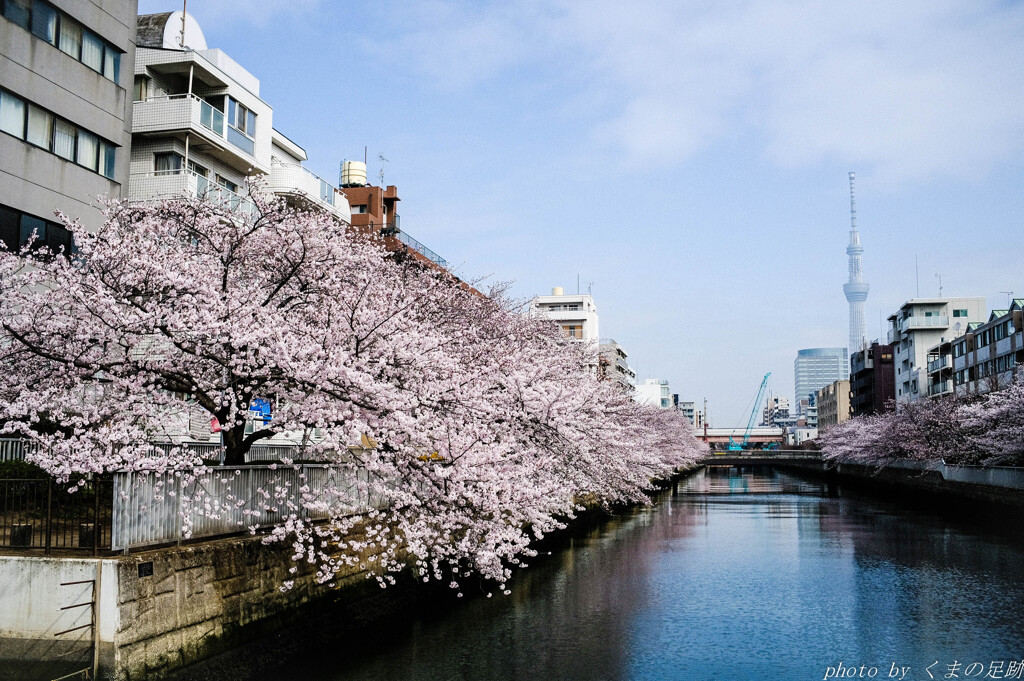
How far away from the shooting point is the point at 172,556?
12.9 metres

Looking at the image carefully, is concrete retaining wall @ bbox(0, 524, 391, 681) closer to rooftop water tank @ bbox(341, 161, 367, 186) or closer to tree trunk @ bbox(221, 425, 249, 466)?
tree trunk @ bbox(221, 425, 249, 466)

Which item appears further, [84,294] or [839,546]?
[839,546]

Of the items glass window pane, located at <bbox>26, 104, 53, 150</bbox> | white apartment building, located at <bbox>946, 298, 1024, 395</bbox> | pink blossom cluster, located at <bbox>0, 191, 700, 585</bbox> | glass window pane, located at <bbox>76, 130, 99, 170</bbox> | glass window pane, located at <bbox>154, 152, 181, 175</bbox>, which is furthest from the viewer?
white apartment building, located at <bbox>946, 298, 1024, 395</bbox>

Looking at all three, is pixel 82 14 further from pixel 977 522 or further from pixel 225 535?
pixel 977 522

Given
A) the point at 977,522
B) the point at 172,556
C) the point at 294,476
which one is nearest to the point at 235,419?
the point at 294,476

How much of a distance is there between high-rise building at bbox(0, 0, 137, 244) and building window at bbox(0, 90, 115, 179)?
31 millimetres

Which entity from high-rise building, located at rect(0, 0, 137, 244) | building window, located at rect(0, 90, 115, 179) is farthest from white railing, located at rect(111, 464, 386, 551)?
building window, located at rect(0, 90, 115, 179)

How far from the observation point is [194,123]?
29906mm

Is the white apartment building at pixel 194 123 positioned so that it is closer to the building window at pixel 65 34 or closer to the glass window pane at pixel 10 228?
the building window at pixel 65 34

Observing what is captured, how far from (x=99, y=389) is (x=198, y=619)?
6.30 meters

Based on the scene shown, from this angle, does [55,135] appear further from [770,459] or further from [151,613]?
[770,459]

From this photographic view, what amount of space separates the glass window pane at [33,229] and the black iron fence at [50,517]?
12.6 metres

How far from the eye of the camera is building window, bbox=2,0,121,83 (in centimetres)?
2484

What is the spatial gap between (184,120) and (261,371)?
19.1 metres
